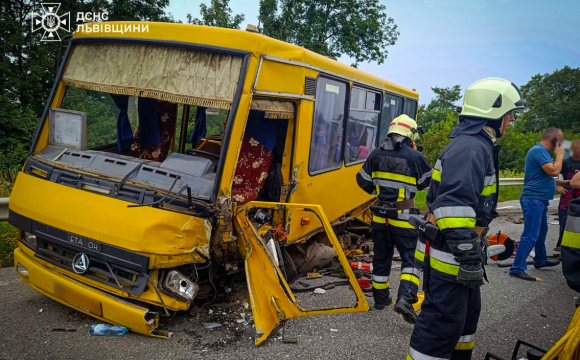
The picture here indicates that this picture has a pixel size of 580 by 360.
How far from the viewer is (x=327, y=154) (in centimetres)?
519

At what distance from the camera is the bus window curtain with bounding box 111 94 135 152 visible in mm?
4664

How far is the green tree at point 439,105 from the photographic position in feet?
87.4

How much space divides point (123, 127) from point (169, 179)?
5.30ft

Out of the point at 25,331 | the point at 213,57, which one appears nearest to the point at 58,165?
the point at 25,331

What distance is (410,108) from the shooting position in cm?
837

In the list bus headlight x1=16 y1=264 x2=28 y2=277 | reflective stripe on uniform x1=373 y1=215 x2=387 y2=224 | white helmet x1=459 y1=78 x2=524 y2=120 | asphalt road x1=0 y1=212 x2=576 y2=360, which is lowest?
asphalt road x1=0 y1=212 x2=576 y2=360

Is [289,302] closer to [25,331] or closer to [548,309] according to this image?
[25,331]

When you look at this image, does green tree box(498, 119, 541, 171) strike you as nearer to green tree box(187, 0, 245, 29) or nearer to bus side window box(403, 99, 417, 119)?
bus side window box(403, 99, 417, 119)

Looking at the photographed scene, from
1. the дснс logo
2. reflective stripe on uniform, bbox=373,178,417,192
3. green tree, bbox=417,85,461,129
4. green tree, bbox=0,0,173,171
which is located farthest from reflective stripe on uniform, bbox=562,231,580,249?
green tree, bbox=417,85,461,129

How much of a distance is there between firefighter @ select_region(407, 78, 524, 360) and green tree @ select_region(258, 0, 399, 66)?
16.8m

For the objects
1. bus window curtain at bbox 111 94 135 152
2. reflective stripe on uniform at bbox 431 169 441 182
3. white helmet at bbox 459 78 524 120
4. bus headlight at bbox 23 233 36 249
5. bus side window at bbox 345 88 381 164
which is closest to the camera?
white helmet at bbox 459 78 524 120

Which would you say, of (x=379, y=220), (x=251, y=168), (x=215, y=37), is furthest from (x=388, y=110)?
(x=215, y=37)

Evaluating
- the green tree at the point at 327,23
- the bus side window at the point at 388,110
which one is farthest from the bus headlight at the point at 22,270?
the green tree at the point at 327,23

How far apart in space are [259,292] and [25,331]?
1940mm
